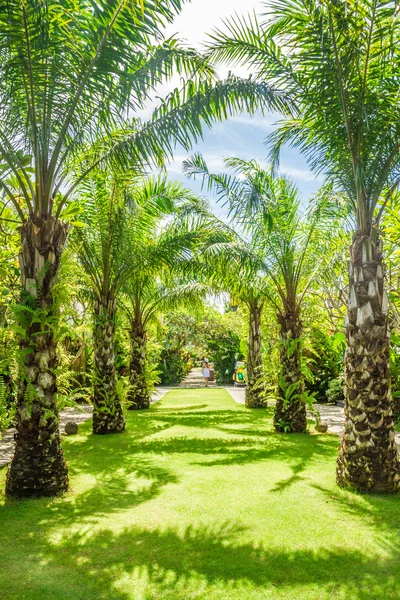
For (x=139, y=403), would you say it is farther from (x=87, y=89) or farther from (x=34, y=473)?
(x=87, y=89)

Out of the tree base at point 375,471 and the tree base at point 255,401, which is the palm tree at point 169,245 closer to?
the tree base at point 255,401

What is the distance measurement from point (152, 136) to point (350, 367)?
4.20 metres

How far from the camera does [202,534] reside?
4.72 meters

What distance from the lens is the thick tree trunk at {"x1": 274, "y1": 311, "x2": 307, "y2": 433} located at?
1048 centimetres

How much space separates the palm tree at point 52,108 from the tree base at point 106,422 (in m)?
4.32

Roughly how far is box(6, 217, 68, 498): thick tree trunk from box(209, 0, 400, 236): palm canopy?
3.54 meters

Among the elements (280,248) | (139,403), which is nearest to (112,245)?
(280,248)

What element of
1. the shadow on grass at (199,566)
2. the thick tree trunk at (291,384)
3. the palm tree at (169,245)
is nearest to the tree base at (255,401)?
the palm tree at (169,245)

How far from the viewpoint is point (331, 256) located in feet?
38.7

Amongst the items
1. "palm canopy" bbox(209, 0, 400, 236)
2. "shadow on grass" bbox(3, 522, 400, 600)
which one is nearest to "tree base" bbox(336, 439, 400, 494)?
"shadow on grass" bbox(3, 522, 400, 600)

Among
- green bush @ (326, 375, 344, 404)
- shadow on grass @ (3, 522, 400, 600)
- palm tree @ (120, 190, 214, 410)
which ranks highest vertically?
palm tree @ (120, 190, 214, 410)

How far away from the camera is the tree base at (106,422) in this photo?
10.4 metres

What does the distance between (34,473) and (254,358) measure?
1052cm

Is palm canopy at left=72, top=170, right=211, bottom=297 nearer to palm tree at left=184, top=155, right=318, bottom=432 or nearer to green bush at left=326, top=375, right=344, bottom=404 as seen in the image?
palm tree at left=184, top=155, right=318, bottom=432
